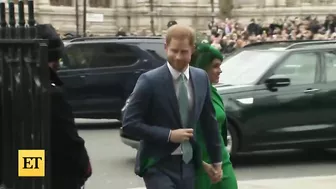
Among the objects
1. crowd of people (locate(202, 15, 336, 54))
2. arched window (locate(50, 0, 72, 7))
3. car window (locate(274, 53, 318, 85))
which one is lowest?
crowd of people (locate(202, 15, 336, 54))

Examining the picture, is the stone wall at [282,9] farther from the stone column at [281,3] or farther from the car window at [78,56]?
the car window at [78,56]

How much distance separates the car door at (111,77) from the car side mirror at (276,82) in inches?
205

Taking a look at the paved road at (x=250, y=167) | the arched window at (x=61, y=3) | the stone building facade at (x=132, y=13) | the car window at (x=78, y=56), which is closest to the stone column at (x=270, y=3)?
the stone building facade at (x=132, y=13)

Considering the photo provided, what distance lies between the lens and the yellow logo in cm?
417

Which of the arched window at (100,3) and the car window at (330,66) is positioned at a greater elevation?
the car window at (330,66)

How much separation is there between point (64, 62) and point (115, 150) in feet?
11.5

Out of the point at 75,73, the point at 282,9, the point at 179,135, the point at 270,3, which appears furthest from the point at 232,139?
the point at 270,3

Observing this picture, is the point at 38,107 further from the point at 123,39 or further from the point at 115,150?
the point at 123,39

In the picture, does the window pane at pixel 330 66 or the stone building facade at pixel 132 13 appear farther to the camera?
the stone building facade at pixel 132 13

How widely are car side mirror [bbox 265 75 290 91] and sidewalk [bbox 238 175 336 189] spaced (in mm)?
1722

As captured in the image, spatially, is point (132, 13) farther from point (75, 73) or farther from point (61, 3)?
point (75, 73)

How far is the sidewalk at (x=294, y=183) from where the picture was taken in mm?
9578

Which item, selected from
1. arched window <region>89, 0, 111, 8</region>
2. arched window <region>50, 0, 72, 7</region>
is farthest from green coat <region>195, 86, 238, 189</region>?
arched window <region>89, 0, 111, 8</region>

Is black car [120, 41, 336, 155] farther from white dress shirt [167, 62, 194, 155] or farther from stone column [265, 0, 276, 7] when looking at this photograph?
stone column [265, 0, 276, 7]
